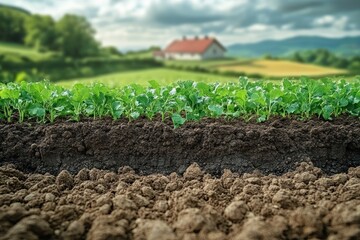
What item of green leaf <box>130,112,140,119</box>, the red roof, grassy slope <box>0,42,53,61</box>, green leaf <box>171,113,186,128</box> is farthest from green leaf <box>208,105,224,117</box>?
grassy slope <box>0,42,53,61</box>

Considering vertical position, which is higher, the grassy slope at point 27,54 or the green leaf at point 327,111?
the grassy slope at point 27,54

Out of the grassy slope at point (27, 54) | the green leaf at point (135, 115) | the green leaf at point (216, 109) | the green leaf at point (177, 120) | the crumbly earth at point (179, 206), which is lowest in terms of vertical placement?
the crumbly earth at point (179, 206)

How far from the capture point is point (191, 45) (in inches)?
1198

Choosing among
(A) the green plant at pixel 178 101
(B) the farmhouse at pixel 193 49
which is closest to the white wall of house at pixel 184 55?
(B) the farmhouse at pixel 193 49

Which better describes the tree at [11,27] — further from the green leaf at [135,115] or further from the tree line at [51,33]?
the green leaf at [135,115]

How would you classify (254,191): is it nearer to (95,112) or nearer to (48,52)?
(95,112)

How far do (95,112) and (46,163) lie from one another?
3.06 feet

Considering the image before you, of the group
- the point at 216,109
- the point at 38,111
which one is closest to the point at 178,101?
the point at 216,109

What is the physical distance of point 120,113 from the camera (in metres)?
4.97

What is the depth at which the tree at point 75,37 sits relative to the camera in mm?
31672

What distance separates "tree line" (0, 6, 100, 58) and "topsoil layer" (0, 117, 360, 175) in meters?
26.9

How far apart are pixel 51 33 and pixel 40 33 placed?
2.90 feet

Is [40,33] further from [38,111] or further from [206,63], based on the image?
[38,111]

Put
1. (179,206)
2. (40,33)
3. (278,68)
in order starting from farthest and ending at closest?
1. (40,33)
2. (278,68)
3. (179,206)
